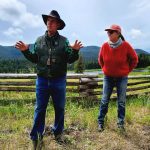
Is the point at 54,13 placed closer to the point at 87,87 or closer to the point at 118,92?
the point at 118,92

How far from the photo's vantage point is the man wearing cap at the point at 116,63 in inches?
257

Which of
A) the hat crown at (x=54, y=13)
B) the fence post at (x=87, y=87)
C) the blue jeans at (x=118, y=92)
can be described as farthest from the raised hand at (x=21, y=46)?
the fence post at (x=87, y=87)

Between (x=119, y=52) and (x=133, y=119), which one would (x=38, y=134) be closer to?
(x=119, y=52)

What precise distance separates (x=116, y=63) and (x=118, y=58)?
3.8 inches

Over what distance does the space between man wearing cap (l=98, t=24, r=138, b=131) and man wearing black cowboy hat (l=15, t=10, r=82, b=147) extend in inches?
49.1

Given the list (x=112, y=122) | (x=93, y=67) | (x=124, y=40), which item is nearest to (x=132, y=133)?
(x=112, y=122)

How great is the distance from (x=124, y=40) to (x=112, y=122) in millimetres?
1597

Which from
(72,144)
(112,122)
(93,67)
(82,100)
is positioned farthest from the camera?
(93,67)

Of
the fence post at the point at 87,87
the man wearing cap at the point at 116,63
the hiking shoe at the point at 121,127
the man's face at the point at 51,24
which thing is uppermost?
the man's face at the point at 51,24

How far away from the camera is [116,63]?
21.6ft

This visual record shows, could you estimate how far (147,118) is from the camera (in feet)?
24.7

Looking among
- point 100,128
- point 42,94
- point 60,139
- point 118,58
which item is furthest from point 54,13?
point 100,128

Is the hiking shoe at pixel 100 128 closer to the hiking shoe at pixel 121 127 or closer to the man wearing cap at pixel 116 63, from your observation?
the man wearing cap at pixel 116 63

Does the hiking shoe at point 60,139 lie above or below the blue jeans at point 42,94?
below
